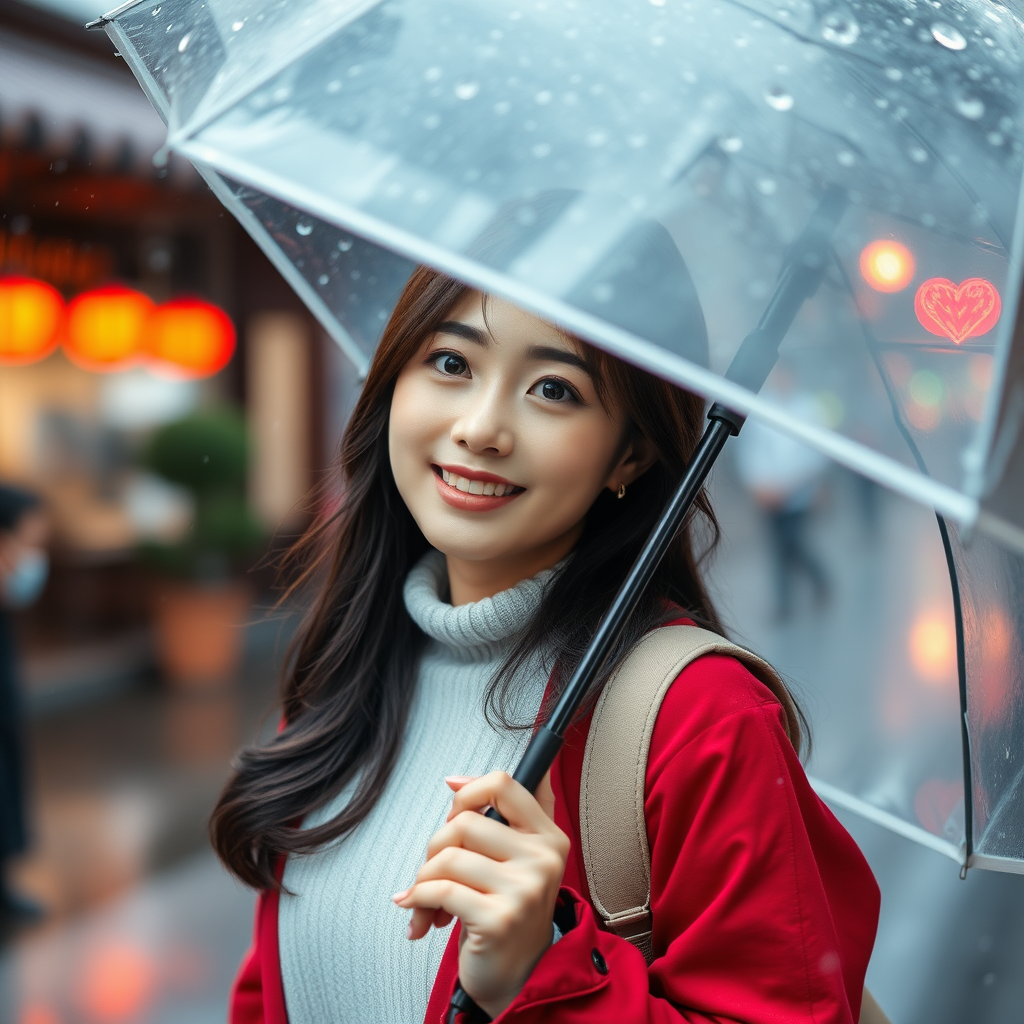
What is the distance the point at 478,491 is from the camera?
1359mm

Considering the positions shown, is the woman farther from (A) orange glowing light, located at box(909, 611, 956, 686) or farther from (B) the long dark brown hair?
(A) orange glowing light, located at box(909, 611, 956, 686)

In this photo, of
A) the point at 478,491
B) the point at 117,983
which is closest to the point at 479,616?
the point at 478,491

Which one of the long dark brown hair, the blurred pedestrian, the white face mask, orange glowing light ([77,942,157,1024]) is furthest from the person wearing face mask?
the blurred pedestrian

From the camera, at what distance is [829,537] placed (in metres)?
13.5

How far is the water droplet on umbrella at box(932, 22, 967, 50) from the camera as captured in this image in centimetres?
112

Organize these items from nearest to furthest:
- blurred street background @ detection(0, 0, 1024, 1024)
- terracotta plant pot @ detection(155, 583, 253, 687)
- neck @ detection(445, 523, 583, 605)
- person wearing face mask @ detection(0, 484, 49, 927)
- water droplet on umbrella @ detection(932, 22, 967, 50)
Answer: water droplet on umbrella @ detection(932, 22, 967, 50)
neck @ detection(445, 523, 583, 605)
blurred street background @ detection(0, 0, 1024, 1024)
person wearing face mask @ detection(0, 484, 49, 927)
terracotta plant pot @ detection(155, 583, 253, 687)

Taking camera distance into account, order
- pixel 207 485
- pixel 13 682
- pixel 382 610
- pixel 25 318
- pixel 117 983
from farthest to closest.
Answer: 1. pixel 207 485
2. pixel 25 318
3. pixel 13 682
4. pixel 117 983
5. pixel 382 610

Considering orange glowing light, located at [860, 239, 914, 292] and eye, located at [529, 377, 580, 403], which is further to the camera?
eye, located at [529, 377, 580, 403]

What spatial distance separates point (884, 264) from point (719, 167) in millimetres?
171

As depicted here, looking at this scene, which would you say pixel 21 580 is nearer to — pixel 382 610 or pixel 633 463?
pixel 382 610

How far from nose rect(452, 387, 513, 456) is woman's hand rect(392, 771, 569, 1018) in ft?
1.31

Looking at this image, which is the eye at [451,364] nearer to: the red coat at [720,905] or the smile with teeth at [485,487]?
the smile with teeth at [485,487]

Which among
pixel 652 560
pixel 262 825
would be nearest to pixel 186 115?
pixel 652 560

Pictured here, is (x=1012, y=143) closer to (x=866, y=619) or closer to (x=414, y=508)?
(x=414, y=508)
